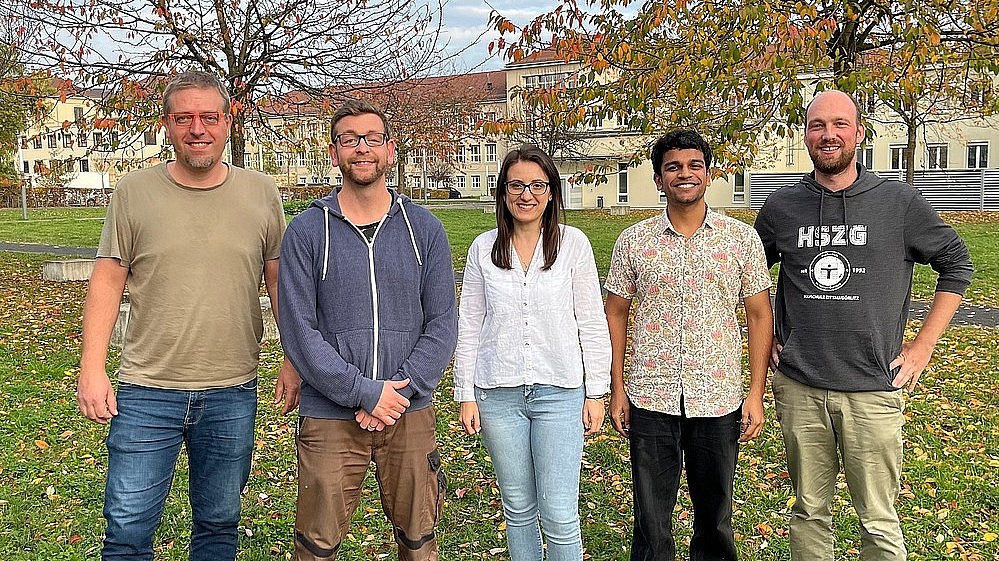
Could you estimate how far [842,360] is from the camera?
11.4 ft

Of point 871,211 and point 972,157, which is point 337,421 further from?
point 972,157

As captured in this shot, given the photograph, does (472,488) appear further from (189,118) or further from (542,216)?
(189,118)

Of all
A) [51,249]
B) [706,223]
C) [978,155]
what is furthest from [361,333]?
[978,155]

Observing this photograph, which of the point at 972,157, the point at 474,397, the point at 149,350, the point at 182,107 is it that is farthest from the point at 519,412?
the point at 972,157

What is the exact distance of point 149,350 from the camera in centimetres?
332

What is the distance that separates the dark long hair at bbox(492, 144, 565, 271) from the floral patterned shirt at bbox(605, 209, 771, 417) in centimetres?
41

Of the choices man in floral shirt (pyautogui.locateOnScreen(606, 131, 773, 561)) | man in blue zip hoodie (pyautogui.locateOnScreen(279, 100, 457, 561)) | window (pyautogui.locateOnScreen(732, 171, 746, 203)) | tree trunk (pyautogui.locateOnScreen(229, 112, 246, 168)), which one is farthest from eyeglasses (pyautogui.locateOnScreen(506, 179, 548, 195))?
window (pyautogui.locateOnScreen(732, 171, 746, 203))

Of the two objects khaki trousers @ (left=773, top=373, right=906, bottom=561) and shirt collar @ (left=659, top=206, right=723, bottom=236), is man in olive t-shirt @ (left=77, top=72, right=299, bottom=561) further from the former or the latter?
khaki trousers @ (left=773, top=373, right=906, bottom=561)

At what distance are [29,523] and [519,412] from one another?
125 inches

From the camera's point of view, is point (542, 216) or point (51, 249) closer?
point (542, 216)

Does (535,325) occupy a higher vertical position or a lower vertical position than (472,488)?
higher

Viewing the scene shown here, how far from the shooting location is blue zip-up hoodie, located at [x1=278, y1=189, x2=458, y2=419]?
3.17 meters

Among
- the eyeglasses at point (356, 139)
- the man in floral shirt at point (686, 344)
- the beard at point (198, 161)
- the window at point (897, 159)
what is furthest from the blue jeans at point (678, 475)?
the window at point (897, 159)

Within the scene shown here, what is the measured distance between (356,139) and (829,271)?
6.71 ft
